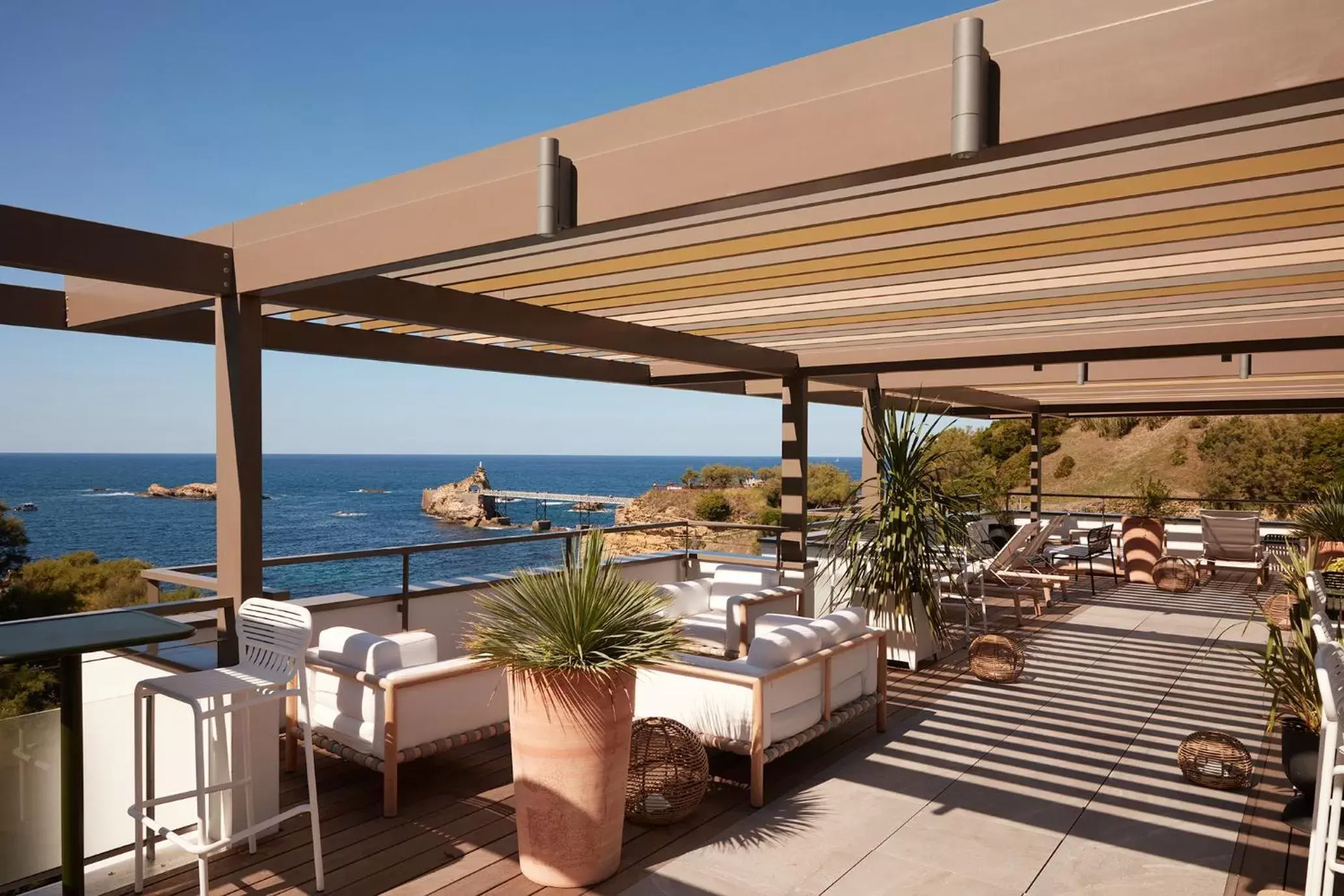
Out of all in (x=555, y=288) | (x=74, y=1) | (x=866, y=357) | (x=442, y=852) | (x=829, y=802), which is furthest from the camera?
(x=74, y=1)

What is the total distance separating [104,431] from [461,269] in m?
62.7

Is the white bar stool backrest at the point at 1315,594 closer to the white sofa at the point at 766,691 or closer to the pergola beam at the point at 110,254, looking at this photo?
the white sofa at the point at 766,691

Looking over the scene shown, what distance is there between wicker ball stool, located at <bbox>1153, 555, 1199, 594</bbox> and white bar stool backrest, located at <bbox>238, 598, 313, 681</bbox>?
36.5 feet

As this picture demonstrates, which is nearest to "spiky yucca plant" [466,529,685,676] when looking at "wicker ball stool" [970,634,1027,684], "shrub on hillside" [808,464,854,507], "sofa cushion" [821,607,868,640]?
"sofa cushion" [821,607,868,640]

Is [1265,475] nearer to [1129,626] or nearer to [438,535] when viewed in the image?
[1129,626]

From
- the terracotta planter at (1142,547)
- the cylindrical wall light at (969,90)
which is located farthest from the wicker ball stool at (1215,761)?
the terracotta planter at (1142,547)

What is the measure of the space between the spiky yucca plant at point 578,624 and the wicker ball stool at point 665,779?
27.2 inches

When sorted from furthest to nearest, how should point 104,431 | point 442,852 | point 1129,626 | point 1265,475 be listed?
point 104,431 < point 1265,475 < point 1129,626 < point 442,852

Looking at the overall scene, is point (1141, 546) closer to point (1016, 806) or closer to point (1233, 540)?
point (1233, 540)

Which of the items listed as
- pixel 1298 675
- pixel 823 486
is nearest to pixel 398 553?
pixel 1298 675

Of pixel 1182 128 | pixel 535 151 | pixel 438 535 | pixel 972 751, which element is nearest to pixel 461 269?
pixel 535 151

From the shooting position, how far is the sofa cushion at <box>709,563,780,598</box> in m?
7.56

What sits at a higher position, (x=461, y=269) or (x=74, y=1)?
(x=74, y=1)

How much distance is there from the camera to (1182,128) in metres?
2.59
